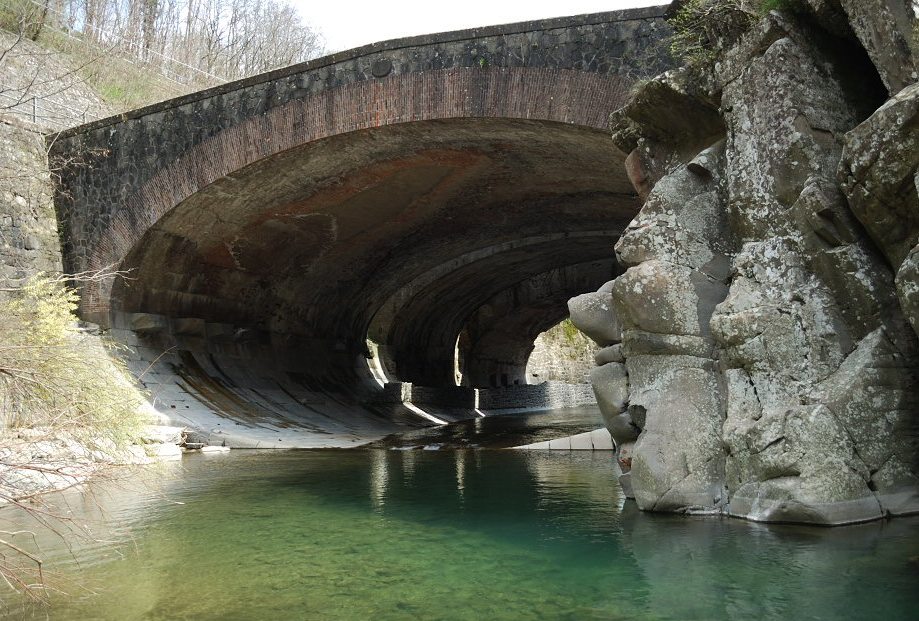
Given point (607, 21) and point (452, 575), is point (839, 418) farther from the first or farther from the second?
point (607, 21)

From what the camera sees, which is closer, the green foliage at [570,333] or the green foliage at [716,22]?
the green foliage at [716,22]

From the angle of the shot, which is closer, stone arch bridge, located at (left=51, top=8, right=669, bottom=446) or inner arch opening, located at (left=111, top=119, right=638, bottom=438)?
stone arch bridge, located at (left=51, top=8, right=669, bottom=446)

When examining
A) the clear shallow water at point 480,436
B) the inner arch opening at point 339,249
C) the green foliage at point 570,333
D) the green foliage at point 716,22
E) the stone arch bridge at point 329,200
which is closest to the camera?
the green foliage at point 716,22

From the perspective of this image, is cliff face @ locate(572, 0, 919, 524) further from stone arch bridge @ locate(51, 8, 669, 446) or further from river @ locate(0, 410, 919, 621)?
stone arch bridge @ locate(51, 8, 669, 446)

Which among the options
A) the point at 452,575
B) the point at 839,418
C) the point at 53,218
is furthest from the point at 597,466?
the point at 53,218

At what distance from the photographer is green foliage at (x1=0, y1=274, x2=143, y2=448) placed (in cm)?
515

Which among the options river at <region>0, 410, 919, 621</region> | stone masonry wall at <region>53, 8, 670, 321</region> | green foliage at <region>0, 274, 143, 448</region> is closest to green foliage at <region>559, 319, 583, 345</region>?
stone masonry wall at <region>53, 8, 670, 321</region>

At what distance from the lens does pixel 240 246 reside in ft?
51.9

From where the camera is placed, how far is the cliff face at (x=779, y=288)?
18.6ft

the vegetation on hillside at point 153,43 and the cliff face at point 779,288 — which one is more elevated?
the vegetation on hillside at point 153,43

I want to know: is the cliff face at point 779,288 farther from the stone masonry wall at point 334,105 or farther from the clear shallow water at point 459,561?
the stone masonry wall at point 334,105

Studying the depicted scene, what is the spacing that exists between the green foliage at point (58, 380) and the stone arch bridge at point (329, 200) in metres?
1.70

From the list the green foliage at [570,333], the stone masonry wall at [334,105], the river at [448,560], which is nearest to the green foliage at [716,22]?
the stone masonry wall at [334,105]

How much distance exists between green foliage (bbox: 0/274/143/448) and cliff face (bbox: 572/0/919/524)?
4271mm
